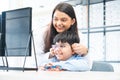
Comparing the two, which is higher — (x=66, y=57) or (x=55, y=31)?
(x=55, y=31)

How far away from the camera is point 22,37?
70 cm

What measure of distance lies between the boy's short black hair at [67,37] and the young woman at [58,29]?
2cm

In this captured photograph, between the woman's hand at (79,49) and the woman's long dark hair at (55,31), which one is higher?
the woman's long dark hair at (55,31)

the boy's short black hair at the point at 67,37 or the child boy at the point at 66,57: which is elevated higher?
the boy's short black hair at the point at 67,37

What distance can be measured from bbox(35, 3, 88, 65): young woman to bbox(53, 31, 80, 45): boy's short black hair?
0.02 meters

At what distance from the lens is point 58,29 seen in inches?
38.5

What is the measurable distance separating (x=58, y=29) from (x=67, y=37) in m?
0.07

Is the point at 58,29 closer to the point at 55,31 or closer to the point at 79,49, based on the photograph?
the point at 55,31

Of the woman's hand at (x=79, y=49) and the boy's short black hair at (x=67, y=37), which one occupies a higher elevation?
the boy's short black hair at (x=67, y=37)

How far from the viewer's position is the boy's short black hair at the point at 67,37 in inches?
36.7

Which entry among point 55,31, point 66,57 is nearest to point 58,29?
point 55,31

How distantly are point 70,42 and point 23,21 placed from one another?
31 centimetres
